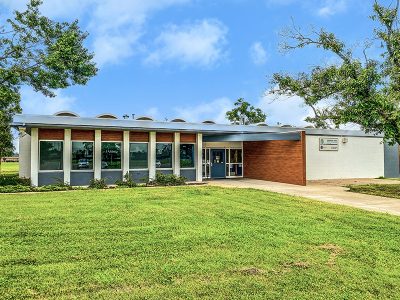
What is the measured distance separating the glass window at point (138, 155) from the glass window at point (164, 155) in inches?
30.5

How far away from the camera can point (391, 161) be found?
30.5 m

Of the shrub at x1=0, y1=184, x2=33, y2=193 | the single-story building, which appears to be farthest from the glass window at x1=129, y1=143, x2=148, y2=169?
the shrub at x1=0, y1=184, x2=33, y2=193

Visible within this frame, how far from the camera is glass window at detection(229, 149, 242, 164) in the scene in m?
26.9

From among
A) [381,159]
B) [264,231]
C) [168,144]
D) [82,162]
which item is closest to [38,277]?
[264,231]

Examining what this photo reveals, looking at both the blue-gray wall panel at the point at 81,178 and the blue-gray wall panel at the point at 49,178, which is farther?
the blue-gray wall panel at the point at 81,178

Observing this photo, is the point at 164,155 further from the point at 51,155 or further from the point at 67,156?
the point at 51,155

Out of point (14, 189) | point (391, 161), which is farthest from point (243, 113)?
point (14, 189)

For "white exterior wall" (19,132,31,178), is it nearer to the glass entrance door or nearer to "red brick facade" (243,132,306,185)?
the glass entrance door

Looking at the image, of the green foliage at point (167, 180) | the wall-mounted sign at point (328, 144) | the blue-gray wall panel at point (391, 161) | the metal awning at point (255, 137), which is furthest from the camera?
the blue-gray wall panel at point (391, 161)

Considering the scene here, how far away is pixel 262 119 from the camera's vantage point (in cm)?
5656

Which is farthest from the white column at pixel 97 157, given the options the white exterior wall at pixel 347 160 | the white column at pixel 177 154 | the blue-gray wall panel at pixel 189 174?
the white exterior wall at pixel 347 160

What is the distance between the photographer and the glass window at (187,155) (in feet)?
74.3

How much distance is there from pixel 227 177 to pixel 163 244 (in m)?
19.9

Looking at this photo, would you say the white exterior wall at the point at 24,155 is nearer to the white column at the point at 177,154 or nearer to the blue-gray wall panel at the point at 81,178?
the blue-gray wall panel at the point at 81,178
